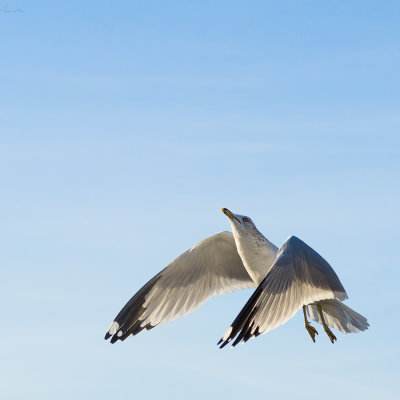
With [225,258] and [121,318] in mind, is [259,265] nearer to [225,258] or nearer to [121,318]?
[225,258]

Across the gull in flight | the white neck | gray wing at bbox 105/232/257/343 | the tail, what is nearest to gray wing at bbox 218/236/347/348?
the gull in flight

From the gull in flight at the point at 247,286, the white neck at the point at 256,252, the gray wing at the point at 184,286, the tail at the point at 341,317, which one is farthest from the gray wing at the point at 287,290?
the gray wing at the point at 184,286

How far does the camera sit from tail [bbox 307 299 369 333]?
939 centimetres

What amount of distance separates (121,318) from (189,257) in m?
1.08

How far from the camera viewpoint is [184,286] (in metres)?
10.0

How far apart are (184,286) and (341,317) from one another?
6.10 feet

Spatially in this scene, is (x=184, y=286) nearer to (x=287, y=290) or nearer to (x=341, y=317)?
(x=341, y=317)

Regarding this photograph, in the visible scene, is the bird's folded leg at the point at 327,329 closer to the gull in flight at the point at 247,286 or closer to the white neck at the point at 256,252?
the gull in flight at the point at 247,286

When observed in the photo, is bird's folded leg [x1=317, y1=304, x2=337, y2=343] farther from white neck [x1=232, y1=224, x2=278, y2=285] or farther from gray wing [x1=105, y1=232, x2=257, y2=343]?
gray wing [x1=105, y1=232, x2=257, y2=343]

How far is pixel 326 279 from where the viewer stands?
8.38m

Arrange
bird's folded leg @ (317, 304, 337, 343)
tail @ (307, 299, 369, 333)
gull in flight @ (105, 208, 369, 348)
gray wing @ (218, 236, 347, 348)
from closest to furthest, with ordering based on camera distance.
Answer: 1. gray wing @ (218, 236, 347, 348)
2. gull in flight @ (105, 208, 369, 348)
3. bird's folded leg @ (317, 304, 337, 343)
4. tail @ (307, 299, 369, 333)

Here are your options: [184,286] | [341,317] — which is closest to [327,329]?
[341,317]

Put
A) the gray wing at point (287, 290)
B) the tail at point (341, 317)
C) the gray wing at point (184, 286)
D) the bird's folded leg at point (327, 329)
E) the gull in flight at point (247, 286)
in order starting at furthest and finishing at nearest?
the gray wing at point (184, 286) → the tail at point (341, 317) → the bird's folded leg at point (327, 329) → the gull in flight at point (247, 286) → the gray wing at point (287, 290)

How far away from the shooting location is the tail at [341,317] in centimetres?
939
